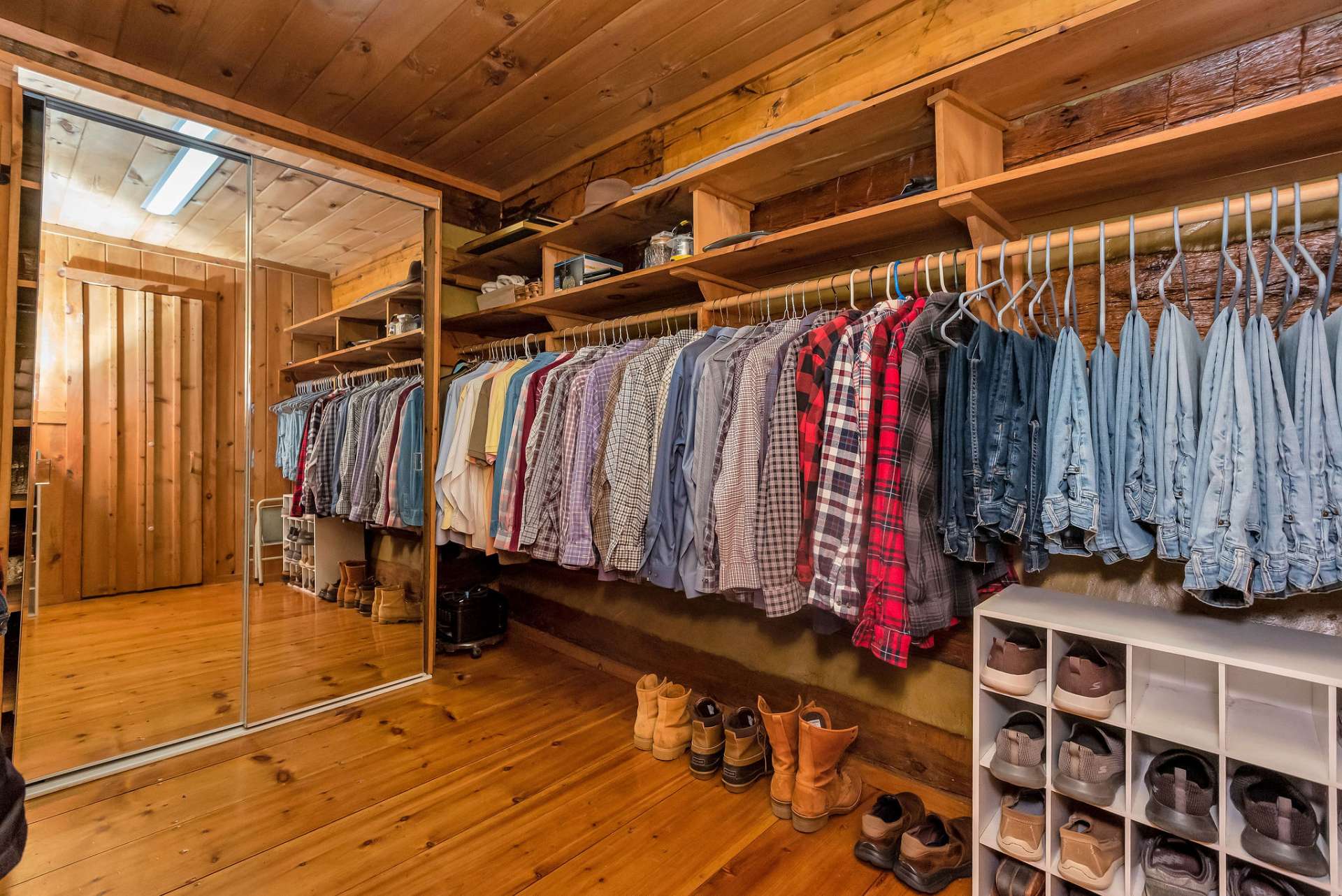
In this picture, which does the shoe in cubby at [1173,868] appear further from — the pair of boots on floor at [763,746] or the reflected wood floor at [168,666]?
the reflected wood floor at [168,666]

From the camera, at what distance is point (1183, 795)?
4.01ft

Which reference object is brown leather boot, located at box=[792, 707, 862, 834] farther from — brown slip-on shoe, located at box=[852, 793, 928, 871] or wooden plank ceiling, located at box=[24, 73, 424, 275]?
wooden plank ceiling, located at box=[24, 73, 424, 275]

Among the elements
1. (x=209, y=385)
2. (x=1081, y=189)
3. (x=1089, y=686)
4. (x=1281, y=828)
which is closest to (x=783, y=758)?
(x=1089, y=686)

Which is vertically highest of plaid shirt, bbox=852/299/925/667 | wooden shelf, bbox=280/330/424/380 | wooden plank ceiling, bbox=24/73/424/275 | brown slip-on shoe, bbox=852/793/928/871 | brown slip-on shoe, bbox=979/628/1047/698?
wooden plank ceiling, bbox=24/73/424/275

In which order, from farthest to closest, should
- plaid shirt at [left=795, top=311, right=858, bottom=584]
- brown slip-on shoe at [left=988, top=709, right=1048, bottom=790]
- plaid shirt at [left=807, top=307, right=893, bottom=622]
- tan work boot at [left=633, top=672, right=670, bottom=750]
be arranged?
1. tan work boot at [left=633, top=672, right=670, bottom=750]
2. plaid shirt at [left=795, top=311, right=858, bottom=584]
3. plaid shirt at [left=807, top=307, right=893, bottom=622]
4. brown slip-on shoe at [left=988, top=709, right=1048, bottom=790]

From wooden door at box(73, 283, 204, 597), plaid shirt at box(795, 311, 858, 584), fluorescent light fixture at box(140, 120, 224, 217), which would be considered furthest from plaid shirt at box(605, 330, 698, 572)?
fluorescent light fixture at box(140, 120, 224, 217)

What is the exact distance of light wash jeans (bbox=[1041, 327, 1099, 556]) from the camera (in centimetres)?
130

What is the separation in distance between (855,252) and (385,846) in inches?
84.4

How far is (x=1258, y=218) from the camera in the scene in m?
1.31

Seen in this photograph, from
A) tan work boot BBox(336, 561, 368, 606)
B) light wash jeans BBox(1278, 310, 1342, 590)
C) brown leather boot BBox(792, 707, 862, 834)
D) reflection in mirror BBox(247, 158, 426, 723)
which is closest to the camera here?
light wash jeans BBox(1278, 310, 1342, 590)

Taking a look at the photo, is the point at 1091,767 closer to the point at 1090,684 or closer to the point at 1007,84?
the point at 1090,684

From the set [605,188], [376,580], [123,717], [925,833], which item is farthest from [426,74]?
[925,833]

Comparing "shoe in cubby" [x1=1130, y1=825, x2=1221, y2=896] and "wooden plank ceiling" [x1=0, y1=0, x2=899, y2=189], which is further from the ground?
"wooden plank ceiling" [x1=0, y1=0, x2=899, y2=189]

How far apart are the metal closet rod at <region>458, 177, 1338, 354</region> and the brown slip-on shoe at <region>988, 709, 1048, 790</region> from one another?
1084 millimetres
